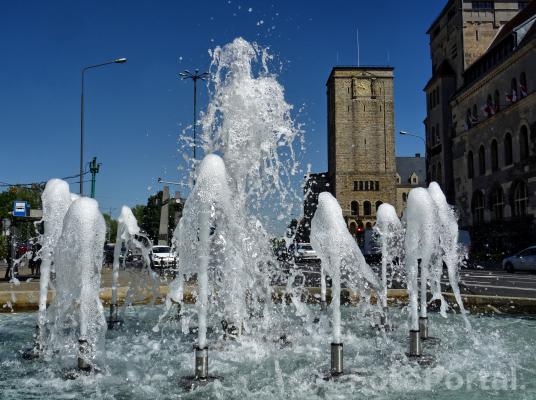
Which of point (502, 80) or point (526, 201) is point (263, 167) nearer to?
point (526, 201)

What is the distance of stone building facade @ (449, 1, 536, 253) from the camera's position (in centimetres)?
3491

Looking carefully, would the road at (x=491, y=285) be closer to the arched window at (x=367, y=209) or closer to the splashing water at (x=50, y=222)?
the splashing water at (x=50, y=222)

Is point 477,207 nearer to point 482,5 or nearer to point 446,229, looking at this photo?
point 482,5

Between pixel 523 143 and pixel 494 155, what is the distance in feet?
15.3

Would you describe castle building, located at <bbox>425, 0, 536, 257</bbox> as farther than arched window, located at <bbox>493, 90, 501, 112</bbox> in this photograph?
No

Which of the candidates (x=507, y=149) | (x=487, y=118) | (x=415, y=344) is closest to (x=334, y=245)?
(x=415, y=344)

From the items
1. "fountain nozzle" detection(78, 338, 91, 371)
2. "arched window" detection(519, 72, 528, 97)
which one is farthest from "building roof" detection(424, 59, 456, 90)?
"fountain nozzle" detection(78, 338, 91, 371)

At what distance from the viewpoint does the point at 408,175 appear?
347 ft

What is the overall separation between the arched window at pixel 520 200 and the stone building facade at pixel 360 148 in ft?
179

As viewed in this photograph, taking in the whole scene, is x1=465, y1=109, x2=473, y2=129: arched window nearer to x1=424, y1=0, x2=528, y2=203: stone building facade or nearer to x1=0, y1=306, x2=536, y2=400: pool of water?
x1=424, y1=0, x2=528, y2=203: stone building facade

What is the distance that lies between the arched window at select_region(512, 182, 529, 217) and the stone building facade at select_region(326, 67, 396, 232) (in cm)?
5469

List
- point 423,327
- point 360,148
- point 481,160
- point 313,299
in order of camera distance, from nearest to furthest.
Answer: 1. point 423,327
2. point 313,299
3. point 481,160
4. point 360,148

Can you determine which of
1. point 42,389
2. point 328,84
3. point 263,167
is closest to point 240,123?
point 263,167

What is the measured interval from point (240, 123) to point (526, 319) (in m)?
5.59
